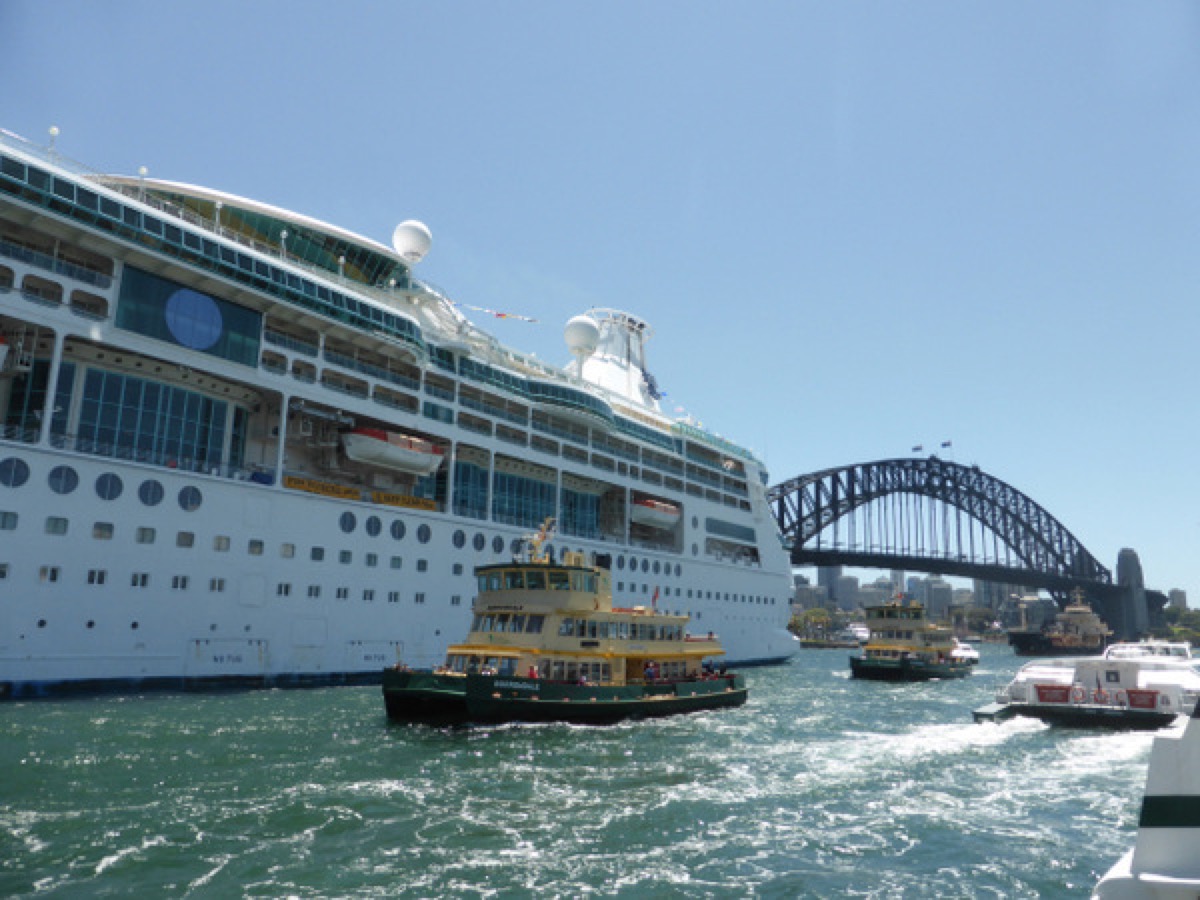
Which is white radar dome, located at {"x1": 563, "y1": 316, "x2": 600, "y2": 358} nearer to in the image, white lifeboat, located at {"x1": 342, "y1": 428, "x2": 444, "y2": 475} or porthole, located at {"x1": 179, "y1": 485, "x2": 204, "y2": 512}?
white lifeboat, located at {"x1": 342, "y1": 428, "x2": 444, "y2": 475}

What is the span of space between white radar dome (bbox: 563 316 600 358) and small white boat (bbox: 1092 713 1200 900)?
49.9 meters

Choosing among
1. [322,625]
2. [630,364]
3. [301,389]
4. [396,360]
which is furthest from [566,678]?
[630,364]

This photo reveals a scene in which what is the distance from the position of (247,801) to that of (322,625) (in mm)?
19138

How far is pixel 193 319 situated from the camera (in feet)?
107

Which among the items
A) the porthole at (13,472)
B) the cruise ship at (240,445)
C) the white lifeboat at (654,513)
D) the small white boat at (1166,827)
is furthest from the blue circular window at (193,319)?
the small white boat at (1166,827)

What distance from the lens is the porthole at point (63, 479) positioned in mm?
27172

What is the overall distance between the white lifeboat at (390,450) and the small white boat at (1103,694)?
88.4 ft

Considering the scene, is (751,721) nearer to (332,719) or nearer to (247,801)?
(332,719)

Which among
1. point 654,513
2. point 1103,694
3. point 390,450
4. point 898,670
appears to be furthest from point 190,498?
point 898,670

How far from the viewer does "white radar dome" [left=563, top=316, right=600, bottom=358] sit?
2149 inches

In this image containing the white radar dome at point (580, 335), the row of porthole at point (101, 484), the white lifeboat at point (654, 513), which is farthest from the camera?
the white radar dome at point (580, 335)

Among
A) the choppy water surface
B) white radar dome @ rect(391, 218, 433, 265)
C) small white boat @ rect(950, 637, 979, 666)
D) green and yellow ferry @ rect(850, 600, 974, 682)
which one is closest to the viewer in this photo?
the choppy water surface

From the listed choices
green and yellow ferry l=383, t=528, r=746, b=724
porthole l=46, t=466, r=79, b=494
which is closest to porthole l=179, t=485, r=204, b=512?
porthole l=46, t=466, r=79, b=494

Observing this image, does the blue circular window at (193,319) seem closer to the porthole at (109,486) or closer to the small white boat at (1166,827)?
the porthole at (109,486)
